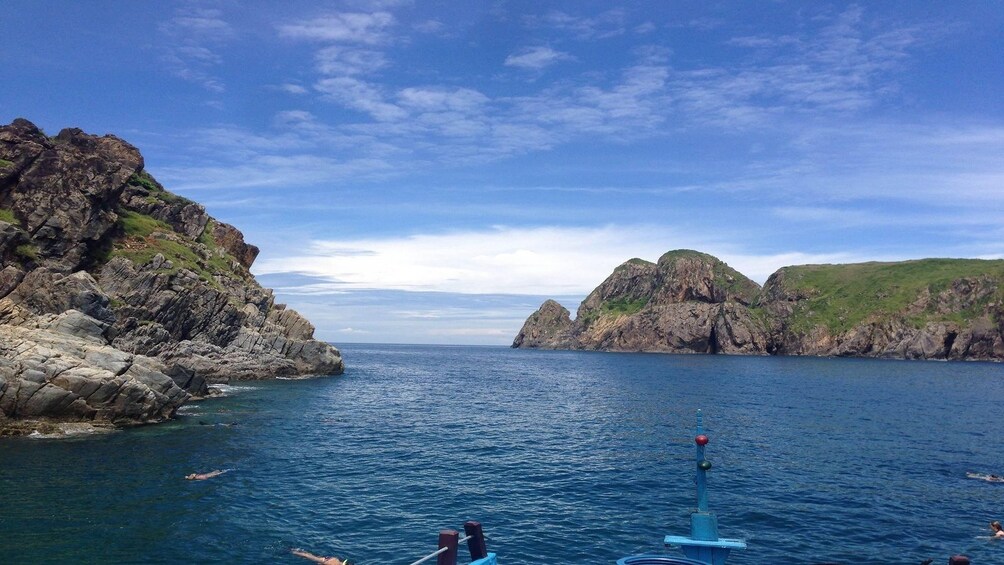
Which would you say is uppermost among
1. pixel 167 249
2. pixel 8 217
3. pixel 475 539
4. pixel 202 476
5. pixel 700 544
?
pixel 167 249

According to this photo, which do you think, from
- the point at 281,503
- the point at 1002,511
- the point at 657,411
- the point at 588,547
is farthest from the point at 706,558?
the point at 657,411

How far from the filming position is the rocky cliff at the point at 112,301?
5191 centimetres

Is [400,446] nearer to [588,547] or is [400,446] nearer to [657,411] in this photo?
[588,547]

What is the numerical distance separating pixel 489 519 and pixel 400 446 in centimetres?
2155

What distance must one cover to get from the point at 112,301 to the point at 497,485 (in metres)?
69.2

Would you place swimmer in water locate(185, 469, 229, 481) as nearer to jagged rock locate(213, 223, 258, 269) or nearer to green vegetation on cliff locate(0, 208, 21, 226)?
green vegetation on cliff locate(0, 208, 21, 226)

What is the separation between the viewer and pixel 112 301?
8269cm

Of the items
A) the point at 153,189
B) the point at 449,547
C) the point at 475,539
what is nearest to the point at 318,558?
the point at 475,539

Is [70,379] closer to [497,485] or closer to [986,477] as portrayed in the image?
[497,485]

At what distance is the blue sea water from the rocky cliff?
493cm

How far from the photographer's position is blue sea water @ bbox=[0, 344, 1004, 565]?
1108 inches

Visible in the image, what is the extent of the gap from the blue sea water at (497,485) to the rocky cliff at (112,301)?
4929mm

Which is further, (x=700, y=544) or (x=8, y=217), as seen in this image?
(x=8, y=217)

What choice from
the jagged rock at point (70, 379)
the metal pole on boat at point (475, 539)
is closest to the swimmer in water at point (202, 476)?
the jagged rock at point (70, 379)
